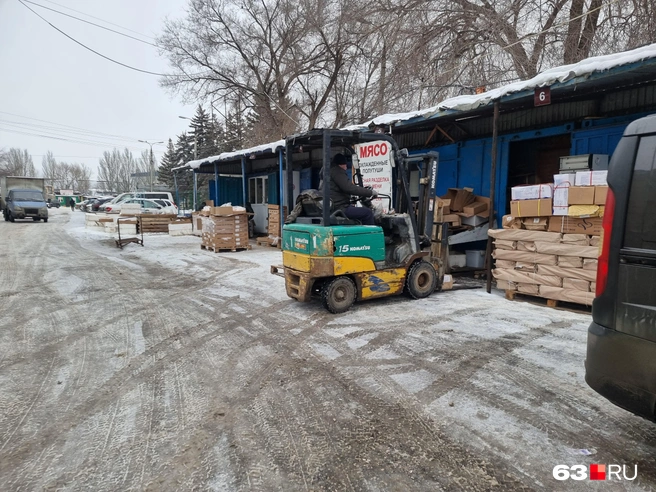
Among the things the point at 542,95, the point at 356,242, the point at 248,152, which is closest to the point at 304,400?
the point at 356,242

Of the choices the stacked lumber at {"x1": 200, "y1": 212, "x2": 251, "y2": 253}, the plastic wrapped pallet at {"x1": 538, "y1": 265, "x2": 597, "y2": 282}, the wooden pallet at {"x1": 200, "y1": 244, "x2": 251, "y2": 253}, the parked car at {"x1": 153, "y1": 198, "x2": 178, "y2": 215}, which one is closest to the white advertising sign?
the plastic wrapped pallet at {"x1": 538, "y1": 265, "x2": 597, "y2": 282}

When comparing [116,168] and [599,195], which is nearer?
[599,195]

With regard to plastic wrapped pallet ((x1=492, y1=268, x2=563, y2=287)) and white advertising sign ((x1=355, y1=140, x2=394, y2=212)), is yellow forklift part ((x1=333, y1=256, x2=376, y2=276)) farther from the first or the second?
plastic wrapped pallet ((x1=492, y1=268, x2=563, y2=287))

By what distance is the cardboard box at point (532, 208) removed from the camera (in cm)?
631

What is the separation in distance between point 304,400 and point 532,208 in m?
4.98

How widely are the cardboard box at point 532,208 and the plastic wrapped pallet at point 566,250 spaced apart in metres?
0.47

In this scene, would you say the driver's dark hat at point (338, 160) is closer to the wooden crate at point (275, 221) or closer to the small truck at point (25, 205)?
the wooden crate at point (275, 221)

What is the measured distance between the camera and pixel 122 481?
8.23ft

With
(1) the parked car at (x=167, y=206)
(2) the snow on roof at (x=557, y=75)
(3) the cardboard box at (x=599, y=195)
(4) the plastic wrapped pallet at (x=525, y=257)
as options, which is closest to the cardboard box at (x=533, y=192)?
(3) the cardboard box at (x=599, y=195)

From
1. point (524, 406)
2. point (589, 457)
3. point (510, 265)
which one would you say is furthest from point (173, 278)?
point (589, 457)

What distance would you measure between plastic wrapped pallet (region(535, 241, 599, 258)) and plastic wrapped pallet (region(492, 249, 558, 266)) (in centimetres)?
9

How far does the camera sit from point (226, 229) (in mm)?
13516

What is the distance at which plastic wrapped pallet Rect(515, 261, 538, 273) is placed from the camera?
665 cm

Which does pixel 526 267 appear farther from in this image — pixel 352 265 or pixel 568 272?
pixel 352 265
